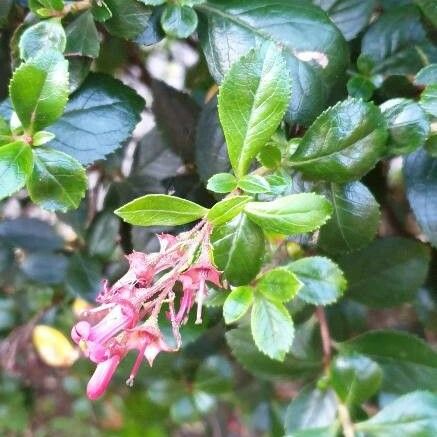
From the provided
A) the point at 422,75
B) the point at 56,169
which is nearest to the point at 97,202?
the point at 56,169

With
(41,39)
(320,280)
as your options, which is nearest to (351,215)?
(320,280)

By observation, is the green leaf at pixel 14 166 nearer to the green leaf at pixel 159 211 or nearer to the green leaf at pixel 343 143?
the green leaf at pixel 159 211

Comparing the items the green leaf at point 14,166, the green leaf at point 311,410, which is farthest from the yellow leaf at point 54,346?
the green leaf at point 14,166

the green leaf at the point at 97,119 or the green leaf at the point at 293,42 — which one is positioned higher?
the green leaf at the point at 293,42

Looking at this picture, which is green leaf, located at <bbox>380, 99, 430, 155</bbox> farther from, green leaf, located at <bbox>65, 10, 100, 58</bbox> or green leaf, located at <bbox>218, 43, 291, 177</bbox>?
green leaf, located at <bbox>65, 10, 100, 58</bbox>

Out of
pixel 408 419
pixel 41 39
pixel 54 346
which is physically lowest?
pixel 54 346

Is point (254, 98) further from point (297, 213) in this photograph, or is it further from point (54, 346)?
point (54, 346)
